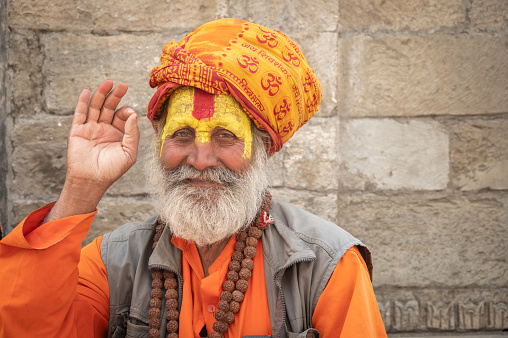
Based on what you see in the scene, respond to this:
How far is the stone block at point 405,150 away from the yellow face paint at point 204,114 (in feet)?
4.23

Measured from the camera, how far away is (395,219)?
3.29m

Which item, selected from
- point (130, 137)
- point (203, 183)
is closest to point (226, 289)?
point (203, 183)

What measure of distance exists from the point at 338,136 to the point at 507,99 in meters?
1.18

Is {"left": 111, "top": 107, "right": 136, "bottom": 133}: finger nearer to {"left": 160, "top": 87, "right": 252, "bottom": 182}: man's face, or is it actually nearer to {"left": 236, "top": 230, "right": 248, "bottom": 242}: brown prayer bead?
{"left": 160, "top": 87, "right": 252, "bottom": 182}: man's face

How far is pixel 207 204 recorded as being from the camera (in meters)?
2.19

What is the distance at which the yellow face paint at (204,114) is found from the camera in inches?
85.6

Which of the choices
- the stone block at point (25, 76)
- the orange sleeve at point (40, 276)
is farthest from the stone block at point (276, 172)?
the stone block at point (25, 76)

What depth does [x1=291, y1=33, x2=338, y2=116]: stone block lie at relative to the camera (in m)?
3.14

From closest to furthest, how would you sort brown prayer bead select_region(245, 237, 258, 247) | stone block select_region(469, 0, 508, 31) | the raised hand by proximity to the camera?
the raised hand
brown prayer bead select_region(245, 237, 258, 247)
stone block select_region(469, 0, 508, 31)

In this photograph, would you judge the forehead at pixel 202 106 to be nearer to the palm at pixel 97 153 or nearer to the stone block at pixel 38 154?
the palm at pixel 97 153

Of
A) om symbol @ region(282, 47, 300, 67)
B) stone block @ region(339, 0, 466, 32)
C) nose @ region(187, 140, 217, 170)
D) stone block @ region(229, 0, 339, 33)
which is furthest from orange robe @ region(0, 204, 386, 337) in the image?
stone block @ region(339, 0, 466, 32)

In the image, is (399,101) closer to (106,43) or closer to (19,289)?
(106,43)

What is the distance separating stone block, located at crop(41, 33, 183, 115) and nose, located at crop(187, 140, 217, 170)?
1177mm

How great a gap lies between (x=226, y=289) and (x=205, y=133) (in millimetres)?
706
